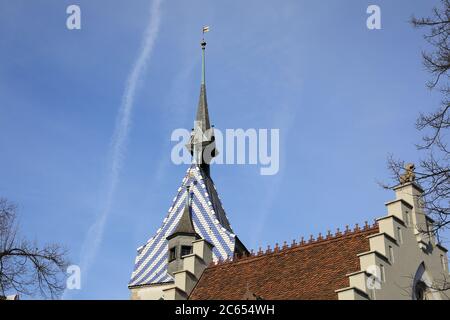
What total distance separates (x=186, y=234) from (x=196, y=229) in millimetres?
2680

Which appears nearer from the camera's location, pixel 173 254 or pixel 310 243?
pixel 310 243

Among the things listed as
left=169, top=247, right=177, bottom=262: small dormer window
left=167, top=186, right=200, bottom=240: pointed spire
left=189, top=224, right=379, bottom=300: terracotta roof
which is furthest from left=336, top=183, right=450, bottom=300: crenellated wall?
left=169, top=247, right=177, bottom=262: small dormer window

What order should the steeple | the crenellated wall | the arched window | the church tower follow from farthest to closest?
the steeple → the church tower → the arched window → the crenellated wall

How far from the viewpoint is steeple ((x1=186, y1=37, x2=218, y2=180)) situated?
43500mm

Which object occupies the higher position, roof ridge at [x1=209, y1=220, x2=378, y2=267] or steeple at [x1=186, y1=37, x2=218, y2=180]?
steeple at [x1=186, y1=37, x2=218, y2=180]

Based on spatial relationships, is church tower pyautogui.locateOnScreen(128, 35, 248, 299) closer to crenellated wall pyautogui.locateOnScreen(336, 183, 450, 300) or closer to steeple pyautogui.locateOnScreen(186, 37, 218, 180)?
steeple pyautogui.locateOnScreen(186, 37, 218, 180)

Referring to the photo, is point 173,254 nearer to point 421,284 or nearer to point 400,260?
point 421,284

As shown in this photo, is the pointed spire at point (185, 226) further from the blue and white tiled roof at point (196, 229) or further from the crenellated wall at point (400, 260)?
the crenellated wall at point (400, 260)

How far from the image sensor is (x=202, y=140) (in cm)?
4531

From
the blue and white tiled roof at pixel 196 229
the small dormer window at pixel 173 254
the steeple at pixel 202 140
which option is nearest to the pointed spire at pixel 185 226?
the small dormer window at pixel 173 254

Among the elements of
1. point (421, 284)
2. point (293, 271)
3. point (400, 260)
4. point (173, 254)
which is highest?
point (173, 254)

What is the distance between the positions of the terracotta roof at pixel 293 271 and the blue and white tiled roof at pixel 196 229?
11.9 metres

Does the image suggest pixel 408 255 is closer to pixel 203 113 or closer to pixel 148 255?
pixel 148 255

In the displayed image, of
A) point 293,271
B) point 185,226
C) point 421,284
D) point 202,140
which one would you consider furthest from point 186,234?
point 421,284
